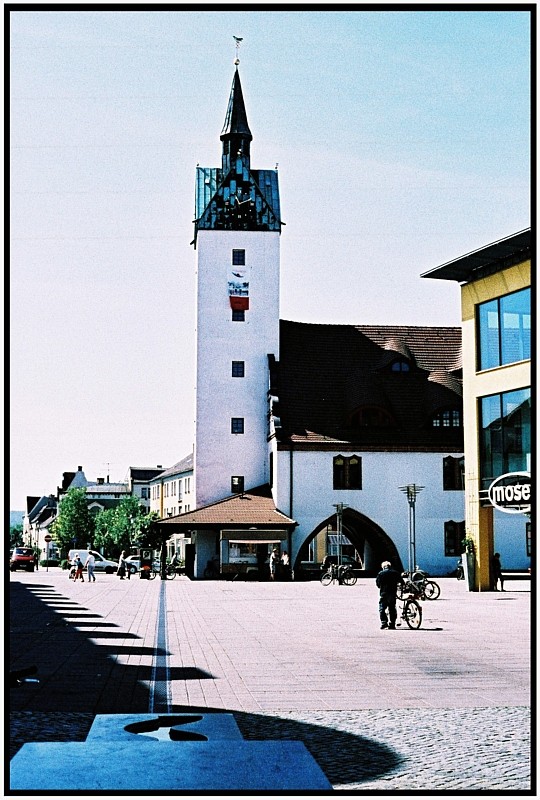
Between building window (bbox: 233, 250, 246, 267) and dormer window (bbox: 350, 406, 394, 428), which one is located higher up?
building window (bbox: 233, 250, 246, 267)

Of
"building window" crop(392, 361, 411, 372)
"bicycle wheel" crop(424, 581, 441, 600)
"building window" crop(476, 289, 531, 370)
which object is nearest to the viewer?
"building window" crop(476, 289, 531, 370)

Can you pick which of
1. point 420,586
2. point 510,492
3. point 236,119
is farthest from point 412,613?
point 236,119

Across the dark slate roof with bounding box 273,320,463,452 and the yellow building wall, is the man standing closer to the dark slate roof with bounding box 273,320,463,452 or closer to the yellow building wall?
the yellow building wall

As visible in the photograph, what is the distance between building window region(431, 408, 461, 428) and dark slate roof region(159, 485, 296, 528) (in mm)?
10318

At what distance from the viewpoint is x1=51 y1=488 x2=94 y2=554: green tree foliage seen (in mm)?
111719

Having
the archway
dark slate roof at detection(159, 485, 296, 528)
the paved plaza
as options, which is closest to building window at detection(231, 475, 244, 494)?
dark slate roof at detection(159, 485, 296, 528)

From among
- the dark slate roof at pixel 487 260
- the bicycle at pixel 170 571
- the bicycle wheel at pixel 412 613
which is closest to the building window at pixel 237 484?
the bicycle at pixel 170 571

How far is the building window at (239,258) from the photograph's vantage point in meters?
65.3

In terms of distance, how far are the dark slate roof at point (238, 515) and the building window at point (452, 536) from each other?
882cm

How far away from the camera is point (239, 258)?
65438 millimetres

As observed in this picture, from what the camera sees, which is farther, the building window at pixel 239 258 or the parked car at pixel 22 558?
the parked car at pixel 22 558

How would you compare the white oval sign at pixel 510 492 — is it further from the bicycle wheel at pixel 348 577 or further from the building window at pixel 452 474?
the building window at pixel 452 474

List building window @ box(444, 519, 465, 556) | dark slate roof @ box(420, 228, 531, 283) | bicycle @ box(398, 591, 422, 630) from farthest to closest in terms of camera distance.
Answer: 1. building window @ box(444, 519, 465, 556)
2. dark slate roof @ box(420, 228, 531, 283)
3. bicycle @ box(398, 591, 422, 630)

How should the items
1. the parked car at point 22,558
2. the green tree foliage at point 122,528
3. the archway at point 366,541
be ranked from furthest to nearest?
the green tree foliage at point 122,528 → the parked car at point 22,558 → the archway at point 366,541
